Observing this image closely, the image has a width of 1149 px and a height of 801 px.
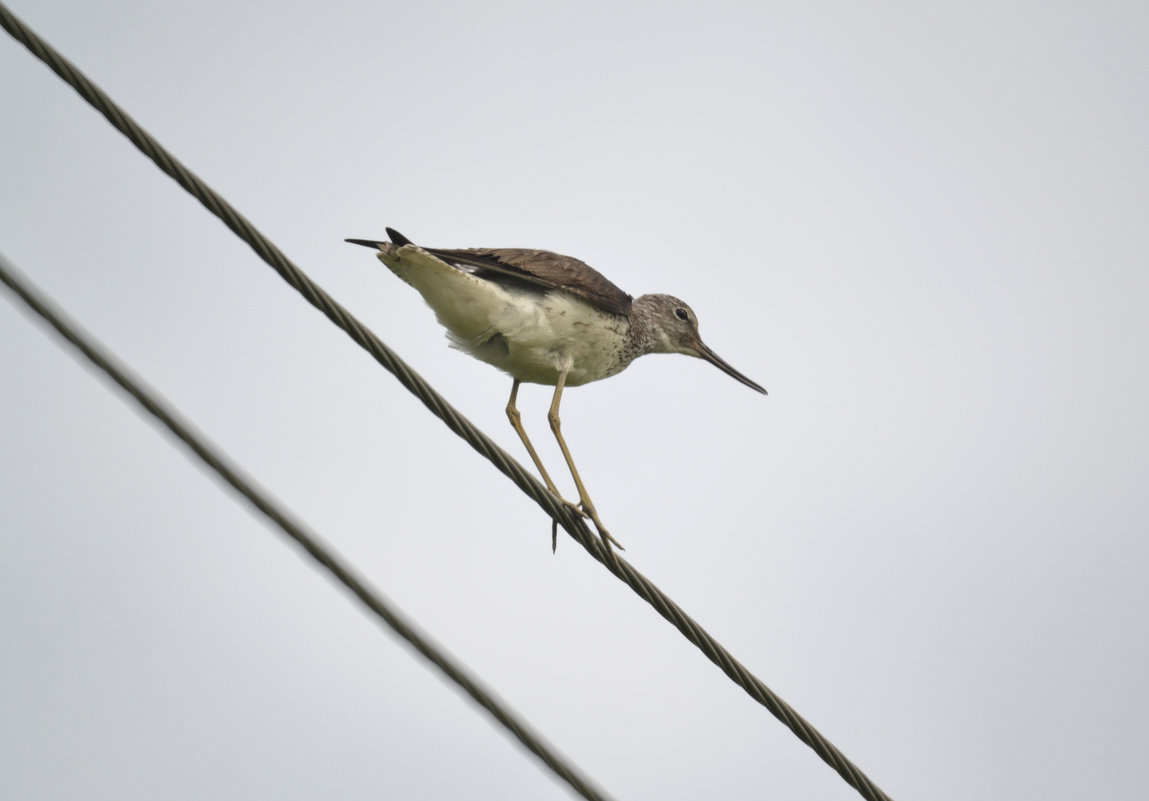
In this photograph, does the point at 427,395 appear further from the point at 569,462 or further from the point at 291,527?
the point at 569,462

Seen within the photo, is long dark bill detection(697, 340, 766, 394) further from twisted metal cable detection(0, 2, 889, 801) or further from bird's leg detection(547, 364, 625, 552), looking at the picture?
twisted metal cable detection(0, 2, 889, 801)

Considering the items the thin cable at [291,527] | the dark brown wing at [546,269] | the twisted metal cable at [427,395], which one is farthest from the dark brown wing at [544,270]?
the thin cable at [291,527]

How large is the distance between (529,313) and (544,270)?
1.06ft

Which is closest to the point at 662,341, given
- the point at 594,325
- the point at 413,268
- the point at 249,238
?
the point at 594,325

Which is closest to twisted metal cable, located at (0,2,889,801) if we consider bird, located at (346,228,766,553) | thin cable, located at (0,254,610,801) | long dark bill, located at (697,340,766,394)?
thin cable, located at (0,254,610,801)

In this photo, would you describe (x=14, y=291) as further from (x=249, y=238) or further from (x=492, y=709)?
(x=492, y=709)

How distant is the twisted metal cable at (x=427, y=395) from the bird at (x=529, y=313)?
1728mm

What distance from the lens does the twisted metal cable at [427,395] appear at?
12.0 ft

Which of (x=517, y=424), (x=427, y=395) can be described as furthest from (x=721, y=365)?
(x=427, y=395)

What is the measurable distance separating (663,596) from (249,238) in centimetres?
216

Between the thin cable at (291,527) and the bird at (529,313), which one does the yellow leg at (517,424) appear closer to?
the bird at (529,313)

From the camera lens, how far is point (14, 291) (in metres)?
3.13

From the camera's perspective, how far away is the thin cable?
317cm

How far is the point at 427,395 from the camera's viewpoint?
4379 millimetres
